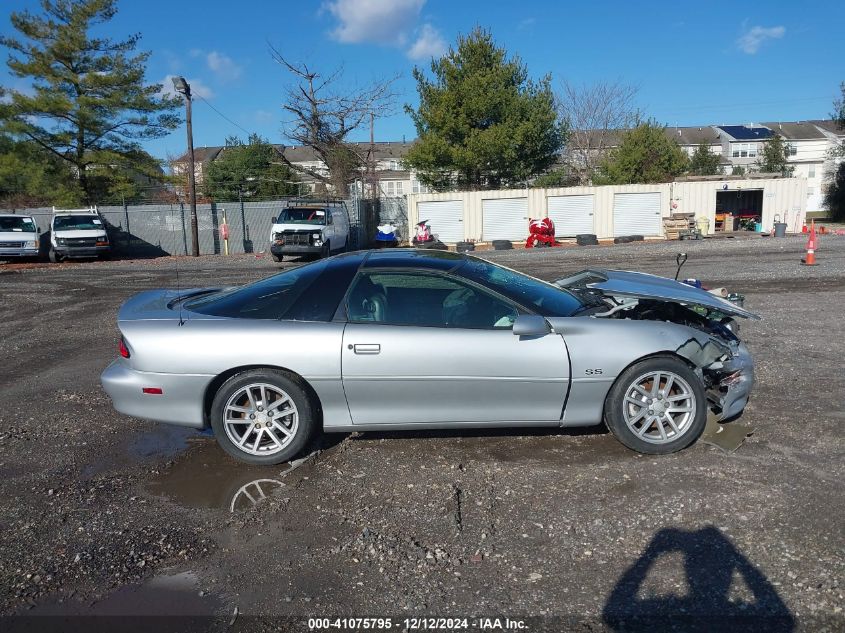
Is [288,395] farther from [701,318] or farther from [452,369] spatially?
[701,318]

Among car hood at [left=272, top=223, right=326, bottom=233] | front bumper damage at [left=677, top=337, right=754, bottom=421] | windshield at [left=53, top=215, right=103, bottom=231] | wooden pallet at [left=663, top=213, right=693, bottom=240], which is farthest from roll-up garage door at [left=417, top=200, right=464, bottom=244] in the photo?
front bumper damage at [left=677, top=337, right=754, bottom=421]

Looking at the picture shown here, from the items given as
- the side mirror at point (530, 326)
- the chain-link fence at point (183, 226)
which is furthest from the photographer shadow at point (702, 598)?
the chain-link fence at point (183, 226)

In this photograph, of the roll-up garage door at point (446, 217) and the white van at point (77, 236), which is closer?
the white van at point (77, 236)

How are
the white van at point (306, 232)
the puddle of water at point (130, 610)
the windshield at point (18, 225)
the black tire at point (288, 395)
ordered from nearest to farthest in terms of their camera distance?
1. the puddle of water at point (130, 610)
2. the black tire at point (288, 395)
3. the white van at point (306, 232)
4. the windshield at point (18, 225)

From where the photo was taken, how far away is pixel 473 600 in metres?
2.91

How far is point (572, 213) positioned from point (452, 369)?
1084 inches

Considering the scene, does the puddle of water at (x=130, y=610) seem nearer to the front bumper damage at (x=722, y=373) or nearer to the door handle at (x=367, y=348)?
the door handle at (x=367, y=348)

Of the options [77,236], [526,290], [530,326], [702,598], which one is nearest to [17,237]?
[77,236]

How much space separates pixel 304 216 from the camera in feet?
75.4

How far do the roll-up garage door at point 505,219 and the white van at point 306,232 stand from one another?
888 centimetres

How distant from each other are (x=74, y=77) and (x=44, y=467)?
109ft

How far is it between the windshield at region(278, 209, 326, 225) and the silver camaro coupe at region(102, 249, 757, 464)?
1859 centimetres

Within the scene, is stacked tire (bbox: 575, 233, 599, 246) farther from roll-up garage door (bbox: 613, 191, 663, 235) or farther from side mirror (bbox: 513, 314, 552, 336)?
side mirror (bbox: 513, 314, 552, 336)

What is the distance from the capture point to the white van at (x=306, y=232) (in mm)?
21703
